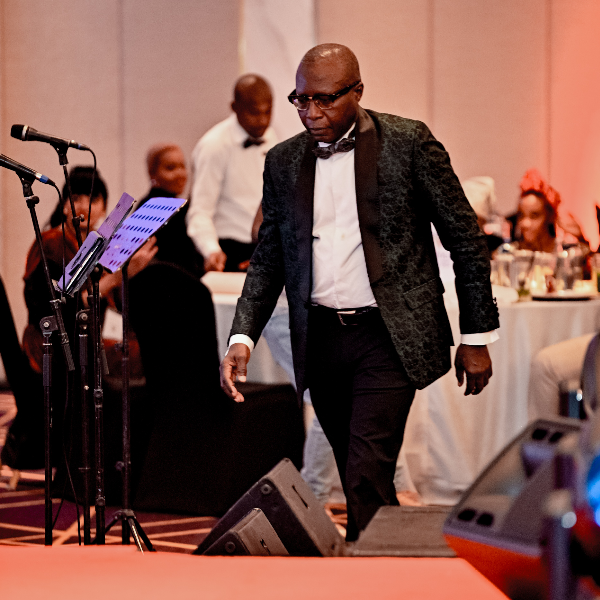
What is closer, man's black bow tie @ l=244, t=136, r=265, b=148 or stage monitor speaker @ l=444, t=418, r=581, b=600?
stage monitor speaker @ l=444, t=418, r=581, b=600

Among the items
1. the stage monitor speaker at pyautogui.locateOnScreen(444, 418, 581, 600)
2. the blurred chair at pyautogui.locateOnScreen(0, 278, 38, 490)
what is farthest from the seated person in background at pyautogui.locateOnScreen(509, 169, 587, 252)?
the stage monitor speaker at pyautogui.locateOnScreen(444, 418, 581, 600)

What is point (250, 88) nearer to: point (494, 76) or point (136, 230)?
point (494, 76)

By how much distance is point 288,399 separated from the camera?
154 inches

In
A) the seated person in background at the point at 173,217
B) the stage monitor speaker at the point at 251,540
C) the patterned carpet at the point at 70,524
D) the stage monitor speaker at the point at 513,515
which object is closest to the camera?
the stage monitor speaker at the point at 513,515

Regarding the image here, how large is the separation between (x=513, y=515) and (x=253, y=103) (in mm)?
4984

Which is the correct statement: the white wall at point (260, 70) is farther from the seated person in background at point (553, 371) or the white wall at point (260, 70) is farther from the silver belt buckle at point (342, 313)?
the silver belt buckle at point (342, 313)

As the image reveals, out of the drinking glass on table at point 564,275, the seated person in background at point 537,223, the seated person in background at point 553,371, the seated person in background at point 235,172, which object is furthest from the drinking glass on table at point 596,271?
the seated person in background at point 235,172

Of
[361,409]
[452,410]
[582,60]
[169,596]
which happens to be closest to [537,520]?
[169,596]

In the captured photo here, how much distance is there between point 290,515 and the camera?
208 centimetres

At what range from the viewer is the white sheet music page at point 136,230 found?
252 cm

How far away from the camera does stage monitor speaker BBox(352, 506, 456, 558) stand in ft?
5.82

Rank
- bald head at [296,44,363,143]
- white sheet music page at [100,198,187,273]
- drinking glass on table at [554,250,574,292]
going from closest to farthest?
1. bald head at [296,44,363,143]
2. white sheet music page at [100,198,187,273]
3. drinking glass on table at [554,250,574,292]

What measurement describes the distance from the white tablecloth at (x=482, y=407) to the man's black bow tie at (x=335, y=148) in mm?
1403

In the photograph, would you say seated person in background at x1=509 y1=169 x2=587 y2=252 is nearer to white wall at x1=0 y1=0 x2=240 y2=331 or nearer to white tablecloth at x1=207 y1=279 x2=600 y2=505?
white tablecloth at x1=207 y1=279 x2=600 y2=505
